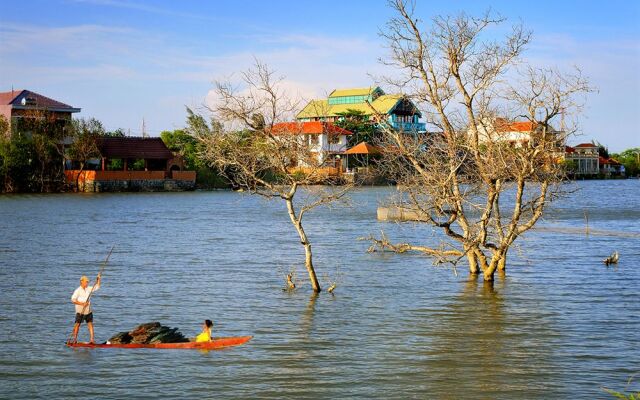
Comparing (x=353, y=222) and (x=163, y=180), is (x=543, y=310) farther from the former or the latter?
(x=163, y=180)

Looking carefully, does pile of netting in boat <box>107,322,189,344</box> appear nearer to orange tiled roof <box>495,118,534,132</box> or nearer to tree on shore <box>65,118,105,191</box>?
orange tiled roof <box>495,118,534,132</box>

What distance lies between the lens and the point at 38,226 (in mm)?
51344

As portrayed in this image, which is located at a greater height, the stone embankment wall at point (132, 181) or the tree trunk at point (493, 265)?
the stone embankment wall at point (132, 181)

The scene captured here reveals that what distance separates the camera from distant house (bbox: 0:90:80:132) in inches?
3671

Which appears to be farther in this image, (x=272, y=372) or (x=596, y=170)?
(x=596, y=170)

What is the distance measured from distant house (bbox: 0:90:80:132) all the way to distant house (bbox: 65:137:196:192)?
5.91 metres

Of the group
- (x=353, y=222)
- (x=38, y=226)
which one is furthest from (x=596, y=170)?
(x=38, y=226)

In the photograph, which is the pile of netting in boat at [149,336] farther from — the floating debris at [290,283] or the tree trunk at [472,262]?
the tree trunk at [472,262]

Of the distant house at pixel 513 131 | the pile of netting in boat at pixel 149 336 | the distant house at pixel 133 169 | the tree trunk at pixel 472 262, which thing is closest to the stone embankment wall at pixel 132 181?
the distant house at pixel 133 169

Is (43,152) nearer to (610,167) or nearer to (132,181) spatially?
(132,181)

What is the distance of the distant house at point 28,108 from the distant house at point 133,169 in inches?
233

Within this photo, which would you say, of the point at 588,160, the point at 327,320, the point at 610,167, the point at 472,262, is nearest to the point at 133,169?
the point at 472,262

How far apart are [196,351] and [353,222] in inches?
1498

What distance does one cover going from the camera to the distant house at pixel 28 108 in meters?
93.2
